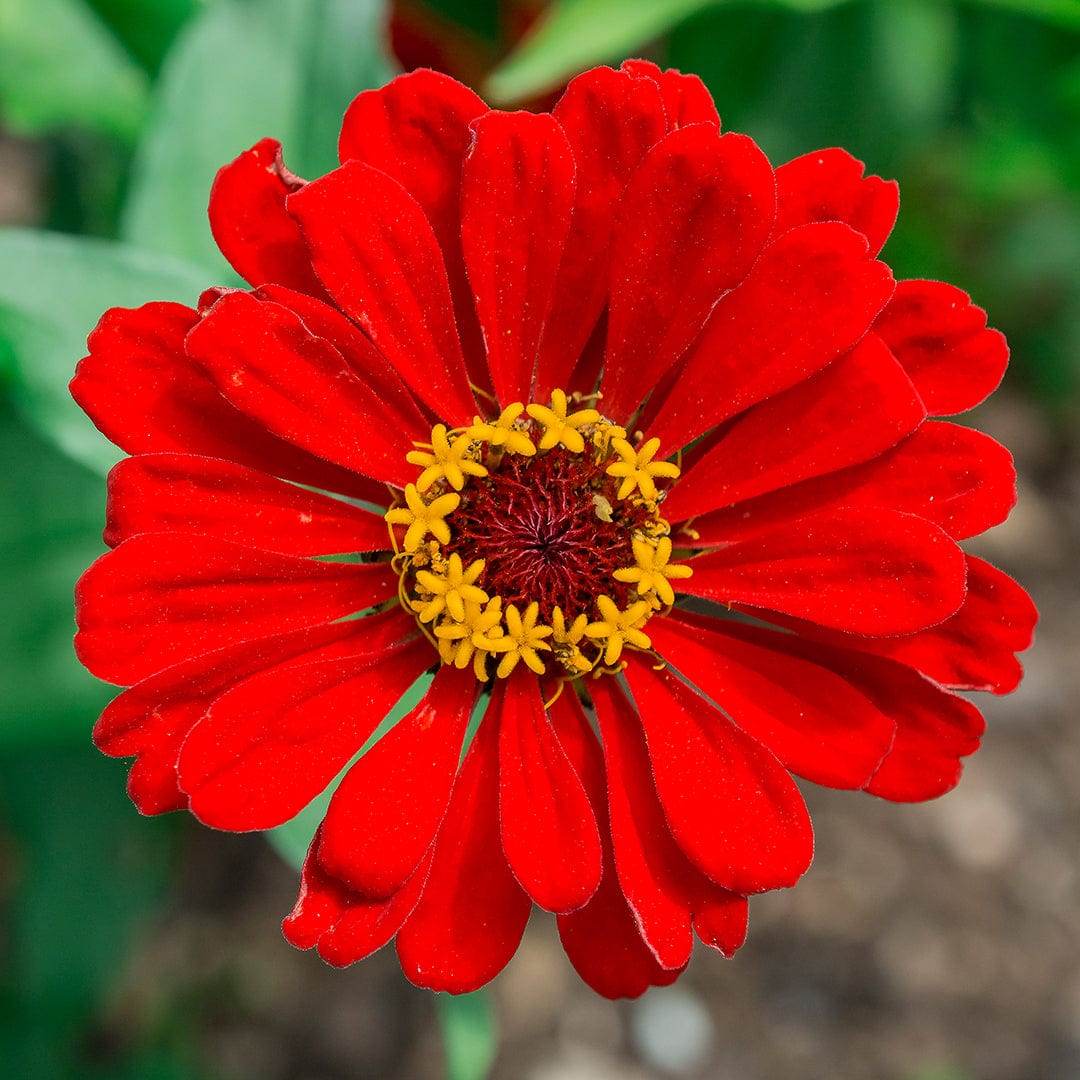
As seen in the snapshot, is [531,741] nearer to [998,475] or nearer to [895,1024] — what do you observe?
[998,475]

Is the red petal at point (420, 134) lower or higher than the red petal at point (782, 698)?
higher

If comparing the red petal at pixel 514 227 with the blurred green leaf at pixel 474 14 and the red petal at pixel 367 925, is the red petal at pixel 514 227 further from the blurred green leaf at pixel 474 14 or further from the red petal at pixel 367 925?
the blurred green leaf at pixel 474 14

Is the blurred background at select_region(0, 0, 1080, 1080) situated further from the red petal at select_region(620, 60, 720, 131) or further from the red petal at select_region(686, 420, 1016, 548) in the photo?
the red petal at select_region(686, 420, 1016, 548)

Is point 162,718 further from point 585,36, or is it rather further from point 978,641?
point 585,36

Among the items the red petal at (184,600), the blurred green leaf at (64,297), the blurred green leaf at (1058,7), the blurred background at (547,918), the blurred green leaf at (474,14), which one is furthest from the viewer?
the blurred green leaf at (474,14)

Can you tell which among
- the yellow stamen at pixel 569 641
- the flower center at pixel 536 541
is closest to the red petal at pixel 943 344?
the flower center at pixel 536 541

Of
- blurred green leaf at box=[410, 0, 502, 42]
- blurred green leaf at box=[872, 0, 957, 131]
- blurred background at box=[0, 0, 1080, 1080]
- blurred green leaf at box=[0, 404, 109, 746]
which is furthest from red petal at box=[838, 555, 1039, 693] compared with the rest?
blurred green leaf at box=[410, 0, 502, 42]
